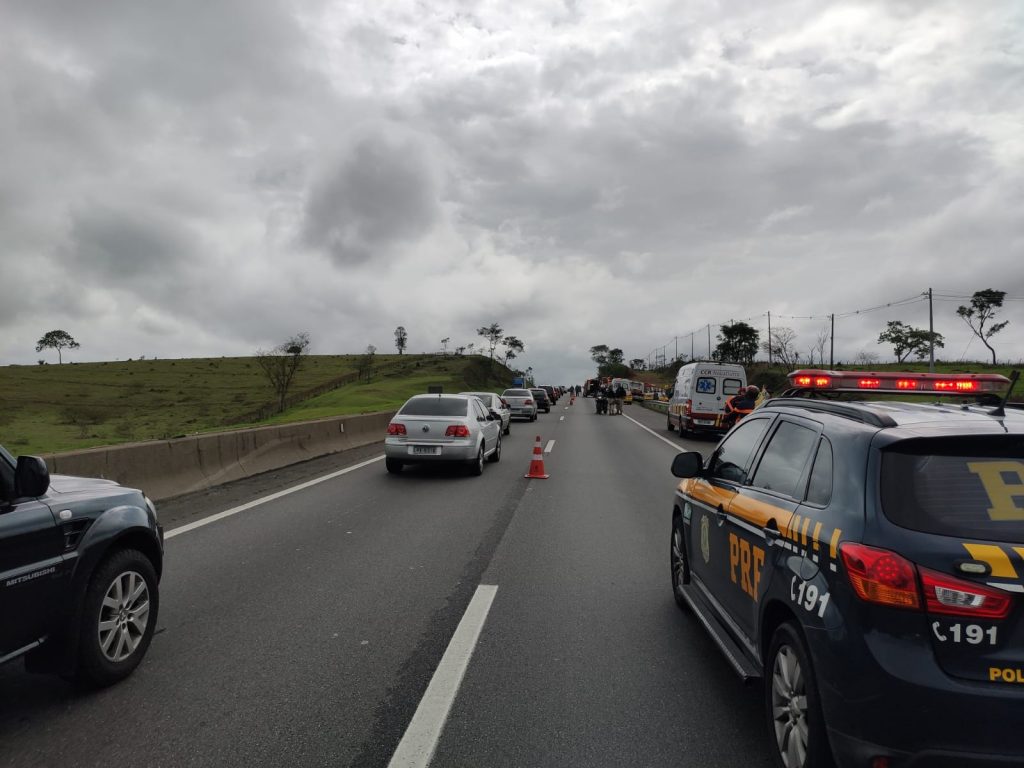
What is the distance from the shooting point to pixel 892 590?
233 centimetres

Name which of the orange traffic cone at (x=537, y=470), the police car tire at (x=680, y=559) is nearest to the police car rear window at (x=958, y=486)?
the police car tire at (x=680, y=559)

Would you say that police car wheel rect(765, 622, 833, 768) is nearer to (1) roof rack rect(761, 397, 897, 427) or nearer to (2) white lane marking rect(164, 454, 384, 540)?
(1) roof rack rect(761, 397, 897, 427)

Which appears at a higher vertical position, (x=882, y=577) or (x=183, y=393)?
(x=183, y=393)

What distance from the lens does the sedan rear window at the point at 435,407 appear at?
13.1 meters

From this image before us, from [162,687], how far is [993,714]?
3.86 metres

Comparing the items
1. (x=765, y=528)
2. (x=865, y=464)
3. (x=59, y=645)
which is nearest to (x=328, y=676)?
(x=59, y=645)

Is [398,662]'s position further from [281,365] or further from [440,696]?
[281,365]

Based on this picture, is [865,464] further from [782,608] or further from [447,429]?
[447,429]

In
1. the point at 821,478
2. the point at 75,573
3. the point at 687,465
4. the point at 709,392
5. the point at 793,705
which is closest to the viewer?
the point at 793,705

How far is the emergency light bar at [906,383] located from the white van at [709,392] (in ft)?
58.0

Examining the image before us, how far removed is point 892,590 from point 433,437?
10.6 m

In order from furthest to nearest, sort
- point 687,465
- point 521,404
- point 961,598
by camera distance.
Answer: point 521,404 → point 687,465 → point 961,598

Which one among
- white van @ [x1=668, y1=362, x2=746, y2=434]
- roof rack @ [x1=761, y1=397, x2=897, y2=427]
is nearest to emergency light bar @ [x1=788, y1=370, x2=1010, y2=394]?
roof rack @ [x1=761, y1=397, x2=897, y2=427]

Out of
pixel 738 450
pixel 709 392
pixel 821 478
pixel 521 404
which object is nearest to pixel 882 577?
pixel 821 478
